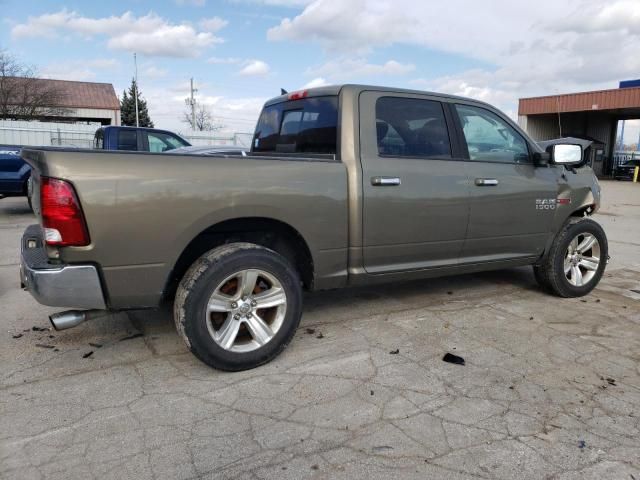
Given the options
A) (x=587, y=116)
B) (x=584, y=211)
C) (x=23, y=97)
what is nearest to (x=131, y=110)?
(x=23, y=97)

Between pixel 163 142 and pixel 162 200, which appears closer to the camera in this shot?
pixel 162 200

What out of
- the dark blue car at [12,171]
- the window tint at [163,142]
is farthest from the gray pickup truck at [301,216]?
the window tint at [163,142]

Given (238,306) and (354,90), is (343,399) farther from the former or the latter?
(354,90)

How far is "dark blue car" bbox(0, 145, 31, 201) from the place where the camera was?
32.4 feet

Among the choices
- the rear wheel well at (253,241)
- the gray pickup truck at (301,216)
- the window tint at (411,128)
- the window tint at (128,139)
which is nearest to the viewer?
the gray pickup truck at (301,216)

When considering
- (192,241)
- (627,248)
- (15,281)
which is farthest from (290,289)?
(627,248)

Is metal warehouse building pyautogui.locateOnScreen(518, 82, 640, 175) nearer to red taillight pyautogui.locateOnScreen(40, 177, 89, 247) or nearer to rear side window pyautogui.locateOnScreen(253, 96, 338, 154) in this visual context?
rear side window pyautogui.locateOnScreen(253, 96, 338, 154)

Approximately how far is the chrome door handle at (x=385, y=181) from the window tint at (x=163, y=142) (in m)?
9.15

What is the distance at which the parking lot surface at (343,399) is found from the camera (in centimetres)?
243

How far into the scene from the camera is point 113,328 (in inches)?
162

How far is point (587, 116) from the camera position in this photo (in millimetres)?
34406

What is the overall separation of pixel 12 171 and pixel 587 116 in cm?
3457

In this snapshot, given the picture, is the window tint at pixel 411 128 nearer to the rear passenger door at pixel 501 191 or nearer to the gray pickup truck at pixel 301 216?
the gray pickup truck at pixel 301 216

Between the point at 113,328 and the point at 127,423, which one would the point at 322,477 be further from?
the point at 113,328
